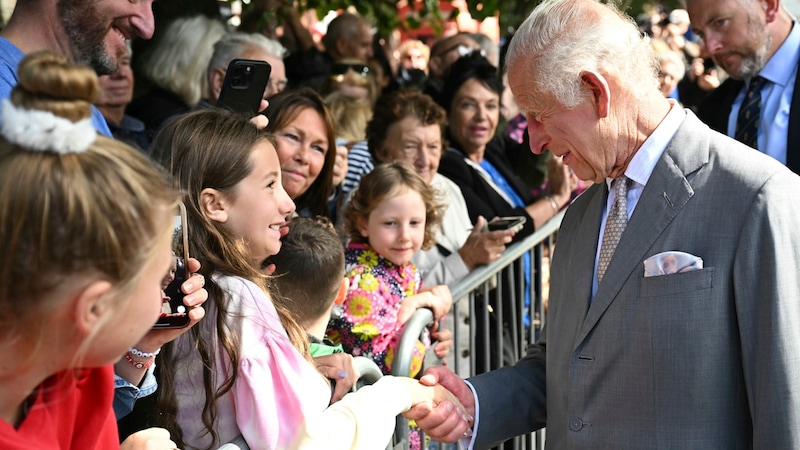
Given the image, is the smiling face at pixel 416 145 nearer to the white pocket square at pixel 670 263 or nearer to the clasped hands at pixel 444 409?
the clasped hands at pixel 444 409

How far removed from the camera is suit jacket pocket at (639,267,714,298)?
2.49 metres

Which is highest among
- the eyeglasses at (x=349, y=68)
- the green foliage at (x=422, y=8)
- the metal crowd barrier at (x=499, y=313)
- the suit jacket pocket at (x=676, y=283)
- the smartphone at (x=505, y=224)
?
the green foliage at (x=422, y=8)

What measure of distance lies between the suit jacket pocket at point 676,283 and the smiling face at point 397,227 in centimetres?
163

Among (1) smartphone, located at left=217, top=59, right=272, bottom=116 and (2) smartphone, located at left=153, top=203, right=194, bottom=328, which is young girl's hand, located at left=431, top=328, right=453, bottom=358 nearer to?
(1) smartphone, located at left=217, top=59, right=272, bottom=116

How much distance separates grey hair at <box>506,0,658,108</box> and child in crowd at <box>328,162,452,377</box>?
4.02 feet

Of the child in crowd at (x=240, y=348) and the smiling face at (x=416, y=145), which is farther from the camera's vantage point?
the smiling face at (x=416, y=145)

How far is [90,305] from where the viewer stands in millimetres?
1524

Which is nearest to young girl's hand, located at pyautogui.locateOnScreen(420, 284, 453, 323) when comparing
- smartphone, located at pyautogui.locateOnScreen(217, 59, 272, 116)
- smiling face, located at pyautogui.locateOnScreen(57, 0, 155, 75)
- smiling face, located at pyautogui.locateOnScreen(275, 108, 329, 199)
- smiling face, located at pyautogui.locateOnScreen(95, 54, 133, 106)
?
smiling face, located at pyautogui.locateOnScreen(275, 108, 329, 199)

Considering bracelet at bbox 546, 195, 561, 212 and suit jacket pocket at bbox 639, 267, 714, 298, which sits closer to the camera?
suit jacket pocket at bbox 639, 267, 714, 298

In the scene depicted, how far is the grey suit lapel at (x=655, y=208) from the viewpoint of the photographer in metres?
2.62

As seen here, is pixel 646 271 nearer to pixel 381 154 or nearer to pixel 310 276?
pixel 310 276

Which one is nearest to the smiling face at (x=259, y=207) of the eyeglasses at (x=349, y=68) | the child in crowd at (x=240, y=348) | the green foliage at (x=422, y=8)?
the child in crowd at (x=240, y=348)

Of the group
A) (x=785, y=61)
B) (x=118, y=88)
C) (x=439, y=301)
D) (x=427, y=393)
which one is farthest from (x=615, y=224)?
(x=118, y=88)

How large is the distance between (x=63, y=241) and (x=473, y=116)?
4395mm
